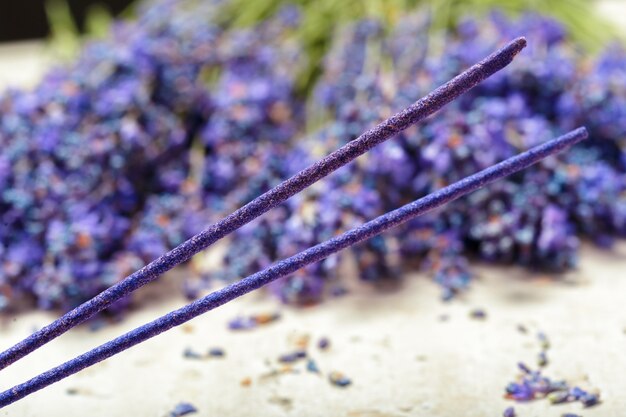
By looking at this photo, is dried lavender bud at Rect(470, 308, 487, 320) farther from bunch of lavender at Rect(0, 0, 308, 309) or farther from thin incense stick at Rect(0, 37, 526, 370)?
thin incense stick at Rect(0, 37, 526, 370)

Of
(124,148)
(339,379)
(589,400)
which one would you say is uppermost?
(124,148)

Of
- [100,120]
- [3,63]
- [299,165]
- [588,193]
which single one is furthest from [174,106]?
[3,63]

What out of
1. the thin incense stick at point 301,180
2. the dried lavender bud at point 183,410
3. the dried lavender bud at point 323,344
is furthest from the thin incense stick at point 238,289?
the dried lavender bud at point 323,344

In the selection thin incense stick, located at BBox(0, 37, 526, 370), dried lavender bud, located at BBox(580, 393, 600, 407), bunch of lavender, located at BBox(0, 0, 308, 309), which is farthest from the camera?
bunch of lavender, located at BBox(0, 0, 308, 309)

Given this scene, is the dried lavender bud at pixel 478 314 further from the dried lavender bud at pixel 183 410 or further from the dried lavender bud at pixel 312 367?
the dried lavender bud at pixel 183 410

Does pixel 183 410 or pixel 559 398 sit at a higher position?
pixel 183 410

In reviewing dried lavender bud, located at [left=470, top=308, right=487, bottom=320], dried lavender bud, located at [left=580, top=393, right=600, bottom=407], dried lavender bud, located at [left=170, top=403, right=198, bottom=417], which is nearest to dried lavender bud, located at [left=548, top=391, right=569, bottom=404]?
dried lavender bud, located at [left=580, top=393, right=600, bottom=407]

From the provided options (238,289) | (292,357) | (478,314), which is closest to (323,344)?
(292,357)

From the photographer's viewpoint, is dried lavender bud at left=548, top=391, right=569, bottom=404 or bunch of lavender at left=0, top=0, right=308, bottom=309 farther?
bunch of lavender at left=0, top=0, right=308, bottom=309

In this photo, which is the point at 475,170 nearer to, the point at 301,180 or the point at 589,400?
the point at 589,400
